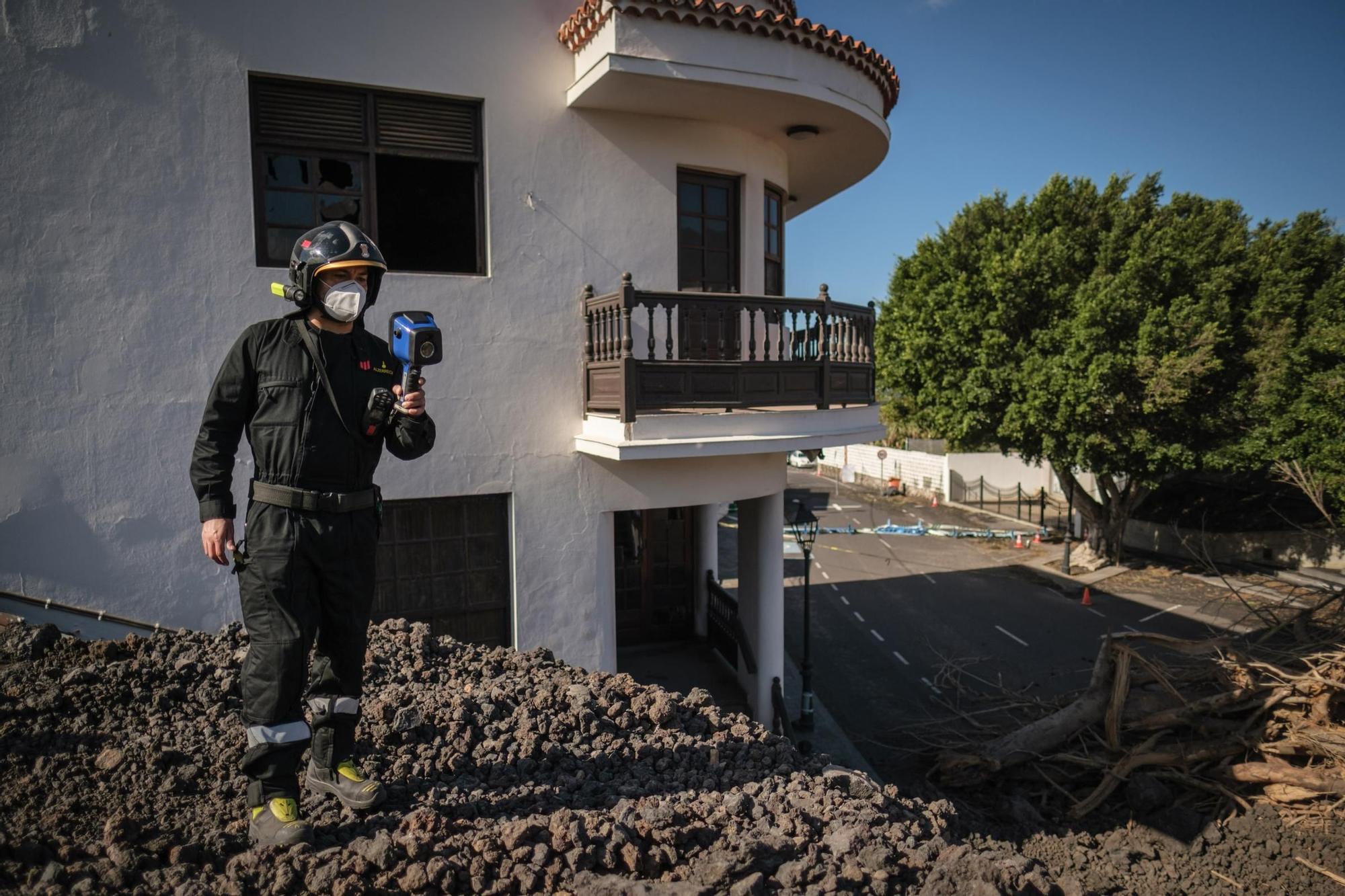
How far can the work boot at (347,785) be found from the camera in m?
3.50

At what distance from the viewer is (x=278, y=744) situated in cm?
332

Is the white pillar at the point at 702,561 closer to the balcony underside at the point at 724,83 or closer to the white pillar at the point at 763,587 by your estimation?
the white pillar at the point at 763,587

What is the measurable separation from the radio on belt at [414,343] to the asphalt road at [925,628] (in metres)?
7.39

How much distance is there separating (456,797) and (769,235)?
7.37m

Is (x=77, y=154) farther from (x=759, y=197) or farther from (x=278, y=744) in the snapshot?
(x=759, y=197)

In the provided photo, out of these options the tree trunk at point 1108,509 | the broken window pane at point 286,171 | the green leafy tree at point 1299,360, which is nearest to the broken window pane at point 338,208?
the broken window pane at point 286,171

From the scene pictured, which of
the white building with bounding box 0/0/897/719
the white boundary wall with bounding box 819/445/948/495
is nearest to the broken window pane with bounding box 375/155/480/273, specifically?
the white building with bounding box 0/0/897/719

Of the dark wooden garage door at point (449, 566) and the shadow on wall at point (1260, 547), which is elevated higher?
the dark wooden garage door at point (449, 566)

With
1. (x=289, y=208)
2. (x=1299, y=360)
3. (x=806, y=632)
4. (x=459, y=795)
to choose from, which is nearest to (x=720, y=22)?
(x=289, y=208)

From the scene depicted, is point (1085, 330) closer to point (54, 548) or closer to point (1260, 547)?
point (1260, 547)

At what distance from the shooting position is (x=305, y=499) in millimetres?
3389

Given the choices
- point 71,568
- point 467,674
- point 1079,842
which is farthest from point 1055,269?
point 71,568

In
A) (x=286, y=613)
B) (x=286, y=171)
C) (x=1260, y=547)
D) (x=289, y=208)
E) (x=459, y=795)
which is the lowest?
(x=1260, y=547)

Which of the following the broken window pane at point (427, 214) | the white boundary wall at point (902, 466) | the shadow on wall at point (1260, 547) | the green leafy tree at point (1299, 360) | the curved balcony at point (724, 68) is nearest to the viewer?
the curved balcony at point (724, 68)
